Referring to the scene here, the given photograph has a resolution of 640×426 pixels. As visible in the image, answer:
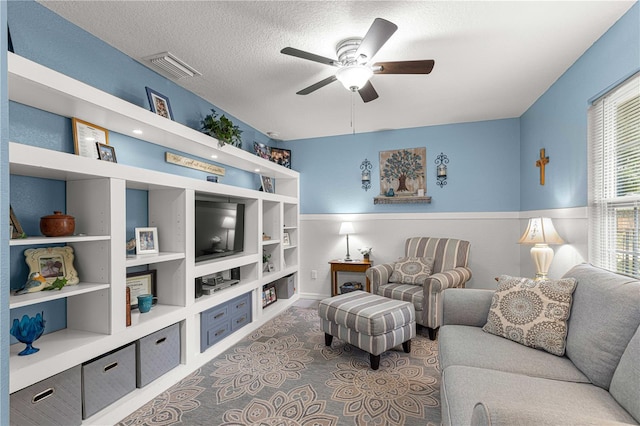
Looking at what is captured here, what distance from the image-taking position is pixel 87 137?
2.13 meters

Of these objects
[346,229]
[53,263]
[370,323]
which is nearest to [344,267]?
[346,229]

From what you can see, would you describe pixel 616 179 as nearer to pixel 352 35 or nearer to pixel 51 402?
pixel 352 35

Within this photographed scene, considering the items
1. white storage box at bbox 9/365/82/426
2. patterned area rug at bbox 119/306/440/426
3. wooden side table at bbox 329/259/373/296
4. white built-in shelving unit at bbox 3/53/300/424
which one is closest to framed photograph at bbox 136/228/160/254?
white built-in shelving unit at bbox 3/53/300/424

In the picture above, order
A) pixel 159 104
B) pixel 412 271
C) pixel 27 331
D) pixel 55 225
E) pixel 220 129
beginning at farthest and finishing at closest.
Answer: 1. pixel 412 271
2. pixel 220 129
3. pixel 159 104
4. pixel 55 225
5. pixel 27 331

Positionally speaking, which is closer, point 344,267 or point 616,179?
point 616,179

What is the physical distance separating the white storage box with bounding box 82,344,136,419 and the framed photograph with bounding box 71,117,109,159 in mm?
1330

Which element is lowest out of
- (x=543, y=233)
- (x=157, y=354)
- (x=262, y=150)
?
(x=157, y=354)

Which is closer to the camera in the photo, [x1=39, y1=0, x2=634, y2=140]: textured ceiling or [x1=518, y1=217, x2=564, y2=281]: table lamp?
[x1=39, y1=0, x2=634, y2=140]: textured ceiling

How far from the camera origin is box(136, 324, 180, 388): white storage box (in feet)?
6.86

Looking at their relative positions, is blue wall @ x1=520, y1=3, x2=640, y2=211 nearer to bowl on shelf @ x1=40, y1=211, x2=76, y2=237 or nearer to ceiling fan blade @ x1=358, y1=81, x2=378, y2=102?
ceiling fan blade @ x1=358, y1=81, x2=378, y2=102

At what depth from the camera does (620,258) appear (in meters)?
2.13

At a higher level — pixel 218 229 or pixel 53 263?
pixel 218 229

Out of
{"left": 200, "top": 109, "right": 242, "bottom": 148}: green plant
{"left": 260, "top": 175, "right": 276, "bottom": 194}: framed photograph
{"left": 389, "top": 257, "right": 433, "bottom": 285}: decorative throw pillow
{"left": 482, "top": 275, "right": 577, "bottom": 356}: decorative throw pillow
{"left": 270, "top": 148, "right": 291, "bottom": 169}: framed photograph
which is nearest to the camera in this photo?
{"left": 482, "top": 275, "right": 577, "bottom": 356}: decorative throw pillow

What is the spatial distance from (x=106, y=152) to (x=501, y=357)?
111 inches
